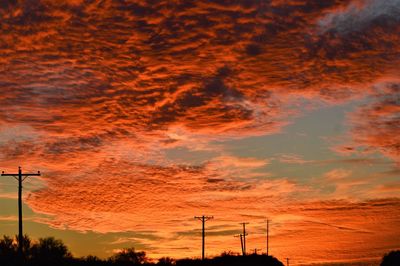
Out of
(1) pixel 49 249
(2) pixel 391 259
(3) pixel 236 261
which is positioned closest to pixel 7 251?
(1) pixel 49 249

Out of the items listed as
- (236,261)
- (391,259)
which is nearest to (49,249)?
(236,261)

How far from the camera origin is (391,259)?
87.2m

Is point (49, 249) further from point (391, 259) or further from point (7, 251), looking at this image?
point (391, 259)

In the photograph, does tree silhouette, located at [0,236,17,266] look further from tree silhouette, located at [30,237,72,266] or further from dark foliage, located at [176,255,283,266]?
dark foliage, located at [176,255,283,266]

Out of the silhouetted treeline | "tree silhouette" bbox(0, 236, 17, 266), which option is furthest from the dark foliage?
"tree silhouette" bbox(0, 236, 17, 266)

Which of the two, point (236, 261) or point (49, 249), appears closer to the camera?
point (236, 261)

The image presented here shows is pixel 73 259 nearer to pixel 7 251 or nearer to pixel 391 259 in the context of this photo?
pixel 7 251

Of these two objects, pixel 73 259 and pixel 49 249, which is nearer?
pixel 73 259

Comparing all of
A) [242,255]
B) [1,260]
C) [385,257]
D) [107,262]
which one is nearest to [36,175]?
[107,262]

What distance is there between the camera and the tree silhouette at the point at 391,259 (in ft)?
282

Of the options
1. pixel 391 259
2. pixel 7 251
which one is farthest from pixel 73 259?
pixel 391 259

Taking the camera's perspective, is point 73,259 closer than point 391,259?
Yes

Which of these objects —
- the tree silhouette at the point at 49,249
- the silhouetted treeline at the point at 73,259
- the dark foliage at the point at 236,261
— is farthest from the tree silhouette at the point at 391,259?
the tree silhouette at the point at 49,249

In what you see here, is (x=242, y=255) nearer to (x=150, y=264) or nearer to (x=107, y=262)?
(x=150, y=264)
